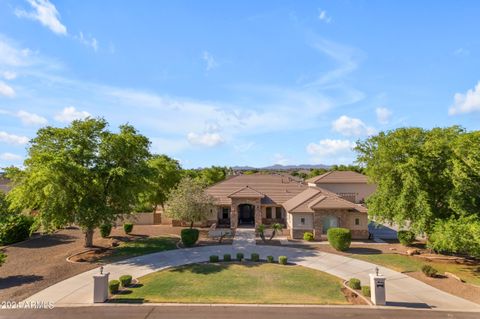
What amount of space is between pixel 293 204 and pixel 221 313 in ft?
67.9

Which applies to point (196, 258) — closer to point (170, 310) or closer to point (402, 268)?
point (170, 310)

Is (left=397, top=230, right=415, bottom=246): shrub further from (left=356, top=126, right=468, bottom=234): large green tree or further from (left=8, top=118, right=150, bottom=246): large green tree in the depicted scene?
(left=8, top=118, right=150, bottom=246): large green tree

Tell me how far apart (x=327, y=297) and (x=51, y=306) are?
14.8m

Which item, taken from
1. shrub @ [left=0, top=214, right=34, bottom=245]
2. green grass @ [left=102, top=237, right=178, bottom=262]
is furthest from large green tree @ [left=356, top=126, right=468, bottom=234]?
shrub @ [left=0, top=214, right=34, bottom=245]

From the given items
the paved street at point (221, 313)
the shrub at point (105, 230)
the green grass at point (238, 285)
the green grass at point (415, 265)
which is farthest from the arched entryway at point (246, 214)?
the paved street at point (221, 313)

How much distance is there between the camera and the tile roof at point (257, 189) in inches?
1427

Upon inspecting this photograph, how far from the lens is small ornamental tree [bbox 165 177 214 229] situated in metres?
29.3

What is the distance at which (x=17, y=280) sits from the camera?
1858 centimetres

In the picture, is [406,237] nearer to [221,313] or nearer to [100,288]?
[221,313]

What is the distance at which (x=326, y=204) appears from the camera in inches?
1208

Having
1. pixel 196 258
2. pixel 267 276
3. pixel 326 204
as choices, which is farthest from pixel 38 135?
pixel 326 204

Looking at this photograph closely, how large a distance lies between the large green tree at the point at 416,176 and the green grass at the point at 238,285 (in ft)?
32.1

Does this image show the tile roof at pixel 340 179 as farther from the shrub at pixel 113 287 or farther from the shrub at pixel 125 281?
the shrub at pixel 113 287

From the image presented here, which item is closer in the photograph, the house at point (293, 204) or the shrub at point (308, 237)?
the shrub at point (308, 237)
